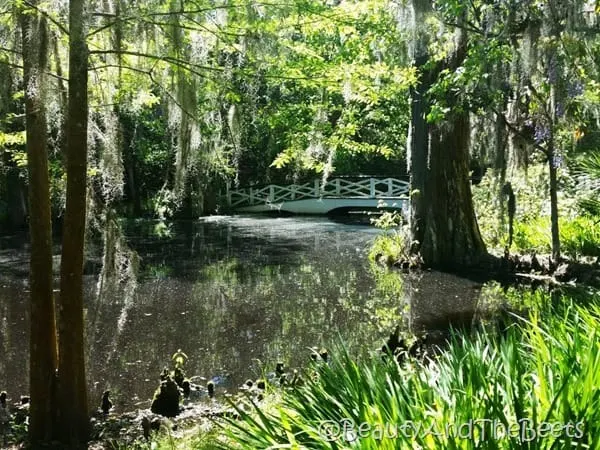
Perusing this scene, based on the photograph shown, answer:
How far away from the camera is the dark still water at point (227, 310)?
19.1 feet

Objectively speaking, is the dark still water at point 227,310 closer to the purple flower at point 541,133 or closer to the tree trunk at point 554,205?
the tree trunk at point 554,205

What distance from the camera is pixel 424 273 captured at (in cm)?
1046

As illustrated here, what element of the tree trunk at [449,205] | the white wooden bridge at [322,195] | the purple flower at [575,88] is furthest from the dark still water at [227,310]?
the white wooden bridge at [322,195]

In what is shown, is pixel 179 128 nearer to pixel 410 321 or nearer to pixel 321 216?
pixel 410 321

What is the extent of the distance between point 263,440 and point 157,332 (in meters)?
5.11

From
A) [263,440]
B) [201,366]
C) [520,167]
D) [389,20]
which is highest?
[389,20]

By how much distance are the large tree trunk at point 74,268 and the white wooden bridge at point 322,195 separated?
19.3 m

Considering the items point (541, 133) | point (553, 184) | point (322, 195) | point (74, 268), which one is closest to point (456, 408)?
point (74, 268)

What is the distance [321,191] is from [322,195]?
202 mm

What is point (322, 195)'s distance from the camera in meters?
23.6

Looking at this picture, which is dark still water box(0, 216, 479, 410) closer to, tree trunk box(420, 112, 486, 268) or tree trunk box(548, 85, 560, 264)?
tree trunk box(420, 112, 486, 268)

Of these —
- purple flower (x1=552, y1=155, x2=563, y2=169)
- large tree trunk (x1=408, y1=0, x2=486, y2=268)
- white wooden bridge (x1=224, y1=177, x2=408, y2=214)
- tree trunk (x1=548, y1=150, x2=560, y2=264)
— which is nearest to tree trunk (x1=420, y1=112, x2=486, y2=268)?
large tree trunk (x1=408, y1=0, x2=486, y2=268)

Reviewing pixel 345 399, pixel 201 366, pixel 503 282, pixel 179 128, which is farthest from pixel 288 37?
pixel 503 282

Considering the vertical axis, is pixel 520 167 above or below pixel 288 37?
below
